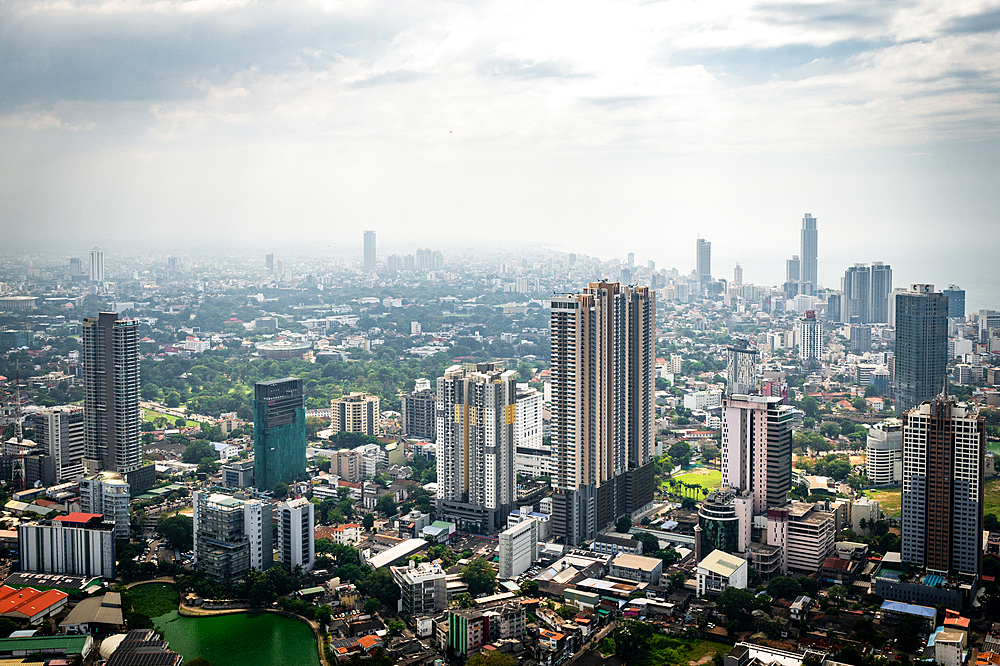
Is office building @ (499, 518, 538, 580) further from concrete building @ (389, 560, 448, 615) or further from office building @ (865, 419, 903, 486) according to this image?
office building @ (865, 419, 903, 486)

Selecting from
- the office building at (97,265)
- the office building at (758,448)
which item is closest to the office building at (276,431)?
the office building at (758,448)

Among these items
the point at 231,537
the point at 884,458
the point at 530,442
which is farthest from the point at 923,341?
the point at 231,537

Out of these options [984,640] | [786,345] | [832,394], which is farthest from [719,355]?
[984,640]

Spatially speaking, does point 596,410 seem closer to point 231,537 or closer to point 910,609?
point 910,609

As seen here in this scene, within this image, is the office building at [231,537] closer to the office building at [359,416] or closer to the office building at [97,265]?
the office building at [359,416]

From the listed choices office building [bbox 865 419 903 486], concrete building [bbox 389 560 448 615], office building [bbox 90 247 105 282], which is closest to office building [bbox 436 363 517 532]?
concrete building [bbox 389 560 448 615]

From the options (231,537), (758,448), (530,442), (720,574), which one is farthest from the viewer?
(530,442)
